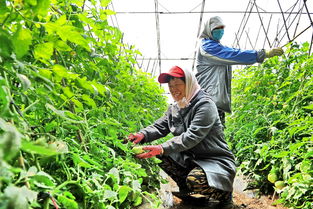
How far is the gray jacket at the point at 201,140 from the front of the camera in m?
1.81

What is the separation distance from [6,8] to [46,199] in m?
0.45

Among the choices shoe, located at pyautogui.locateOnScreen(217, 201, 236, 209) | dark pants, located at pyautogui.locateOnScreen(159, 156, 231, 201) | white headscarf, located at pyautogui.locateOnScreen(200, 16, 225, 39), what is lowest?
shoe, located at pyautogui.locateOnScreen(217, 201, 236, 209)

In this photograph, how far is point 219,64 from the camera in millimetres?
2814

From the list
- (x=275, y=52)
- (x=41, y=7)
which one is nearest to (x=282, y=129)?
(x=275, y=52)

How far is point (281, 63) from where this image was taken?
3100mm

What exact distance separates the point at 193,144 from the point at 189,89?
426 millimetres

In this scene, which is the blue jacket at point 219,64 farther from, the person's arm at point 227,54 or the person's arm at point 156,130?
the person's arm at point 156,130

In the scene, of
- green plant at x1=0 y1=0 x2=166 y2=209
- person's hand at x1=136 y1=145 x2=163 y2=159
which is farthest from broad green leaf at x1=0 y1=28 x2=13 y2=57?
person's hand at x1=136 y1=145 x2=163 y2=159

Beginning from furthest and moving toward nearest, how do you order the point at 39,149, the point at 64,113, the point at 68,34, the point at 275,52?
1. the point at 275,52
2. the point at 64,113
3. the point at 68,34
4. the point at 39,149

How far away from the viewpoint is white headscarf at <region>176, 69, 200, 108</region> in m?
1.99

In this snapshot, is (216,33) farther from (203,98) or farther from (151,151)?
(151,151)

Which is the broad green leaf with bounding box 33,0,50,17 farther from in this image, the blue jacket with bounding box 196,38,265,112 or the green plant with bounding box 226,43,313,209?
the blue jacket with bounding box 196,38,265,112

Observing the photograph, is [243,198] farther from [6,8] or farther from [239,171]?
[6,8]

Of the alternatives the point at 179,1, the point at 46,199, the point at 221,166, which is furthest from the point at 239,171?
the point at 179,1
